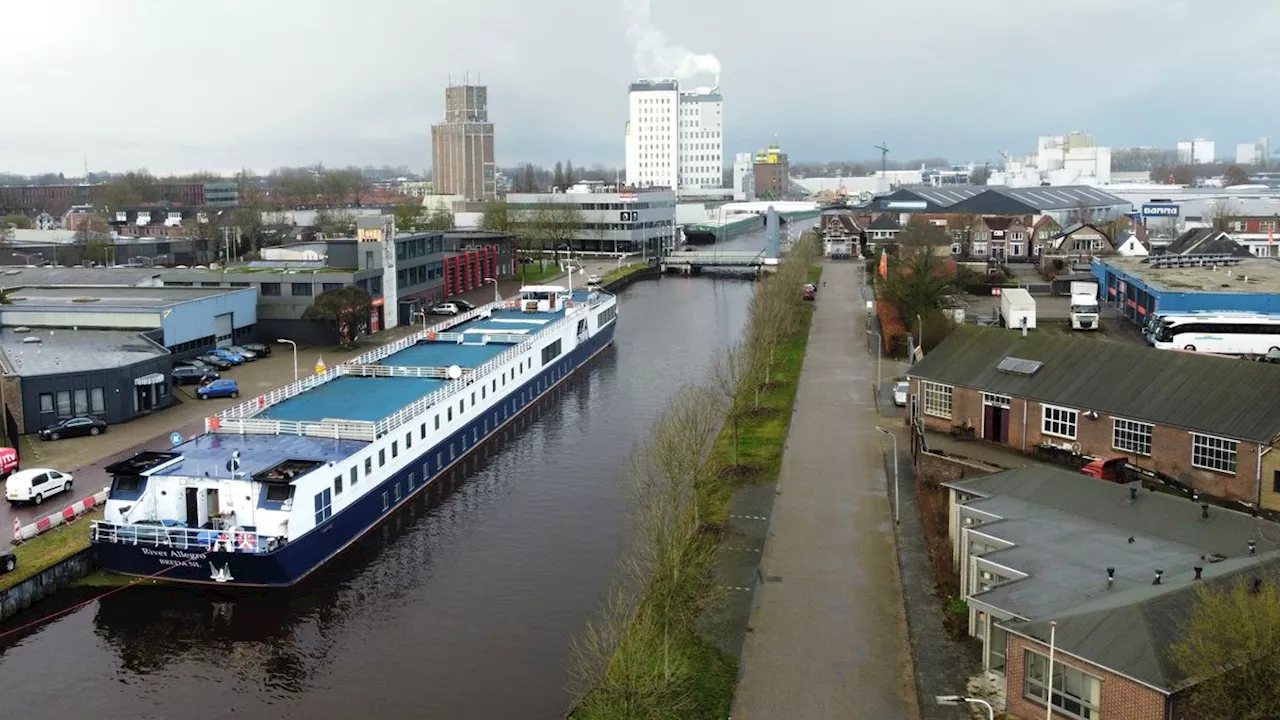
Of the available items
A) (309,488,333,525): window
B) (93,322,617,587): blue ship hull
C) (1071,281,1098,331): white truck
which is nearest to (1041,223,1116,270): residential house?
(1071,281,1098,331): white truck

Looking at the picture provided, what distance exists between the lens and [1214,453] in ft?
73.5

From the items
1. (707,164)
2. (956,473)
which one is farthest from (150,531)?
(707,164)

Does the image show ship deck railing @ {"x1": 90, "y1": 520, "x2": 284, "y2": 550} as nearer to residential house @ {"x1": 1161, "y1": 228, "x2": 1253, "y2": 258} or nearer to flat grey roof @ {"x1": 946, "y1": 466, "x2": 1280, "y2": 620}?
flat grey roof @ {"x1": 946, "y1": 466, "x2": 1280, "y2": 620}

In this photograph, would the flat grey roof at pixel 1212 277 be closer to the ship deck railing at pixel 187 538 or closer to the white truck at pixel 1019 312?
the white truck at pixel 1019 312

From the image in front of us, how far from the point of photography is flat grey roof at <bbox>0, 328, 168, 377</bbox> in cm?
3325

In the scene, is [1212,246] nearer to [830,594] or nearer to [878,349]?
[878,349]

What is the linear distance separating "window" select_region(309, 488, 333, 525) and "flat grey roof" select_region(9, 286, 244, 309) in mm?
21563

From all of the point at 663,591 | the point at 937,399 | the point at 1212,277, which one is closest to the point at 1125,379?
the point at 937,399

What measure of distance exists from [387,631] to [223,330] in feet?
90.9

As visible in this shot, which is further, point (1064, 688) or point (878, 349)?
point (878, 349)

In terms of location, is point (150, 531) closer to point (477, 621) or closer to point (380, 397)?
point (477, 621)

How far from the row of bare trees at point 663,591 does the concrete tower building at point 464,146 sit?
464 ft

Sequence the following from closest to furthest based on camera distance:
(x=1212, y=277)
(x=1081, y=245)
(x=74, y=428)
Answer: (x=74, y=428) < (x=1212, y=277) < (x=1081, y=245)

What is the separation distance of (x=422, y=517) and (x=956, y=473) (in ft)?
40.7
